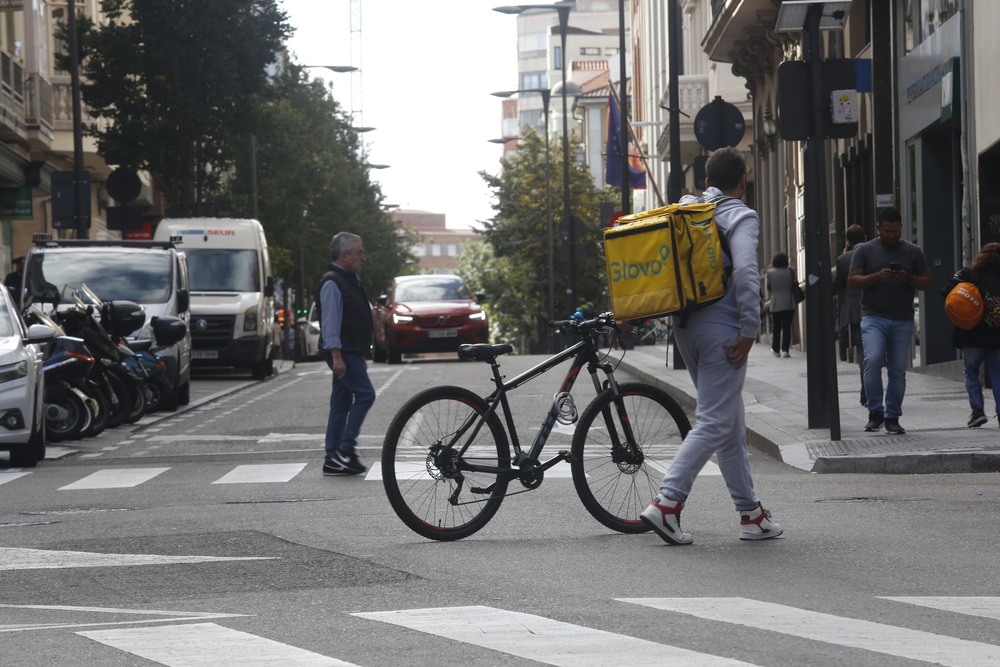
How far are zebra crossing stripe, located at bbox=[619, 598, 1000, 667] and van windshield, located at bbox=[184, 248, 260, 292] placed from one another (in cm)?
2703

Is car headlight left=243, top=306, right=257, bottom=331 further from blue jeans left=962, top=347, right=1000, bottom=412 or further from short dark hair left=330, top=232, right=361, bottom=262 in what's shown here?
blue jeans left=962, top=347, right=1000, bottom=412

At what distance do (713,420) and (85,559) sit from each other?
3.05m

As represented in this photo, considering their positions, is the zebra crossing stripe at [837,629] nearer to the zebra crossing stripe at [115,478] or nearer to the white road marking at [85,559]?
the white road marking at [85,559]

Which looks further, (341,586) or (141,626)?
(341,586)

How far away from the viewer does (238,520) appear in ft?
33.9

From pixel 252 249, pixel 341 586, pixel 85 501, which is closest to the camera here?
pixel 341 586

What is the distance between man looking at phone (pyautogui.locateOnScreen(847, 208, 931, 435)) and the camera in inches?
571

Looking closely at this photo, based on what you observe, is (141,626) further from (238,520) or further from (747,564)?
(238,520)

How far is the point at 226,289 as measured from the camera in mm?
33406

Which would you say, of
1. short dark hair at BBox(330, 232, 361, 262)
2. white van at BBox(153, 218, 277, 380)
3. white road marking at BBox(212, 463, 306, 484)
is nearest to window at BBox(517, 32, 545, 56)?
white van at BBox(153, 218, 277, 380)

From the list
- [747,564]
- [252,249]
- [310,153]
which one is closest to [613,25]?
[310,153]

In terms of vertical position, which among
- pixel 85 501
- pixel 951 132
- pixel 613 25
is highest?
pixel 613 25

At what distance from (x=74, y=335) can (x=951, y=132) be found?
11.3 meters

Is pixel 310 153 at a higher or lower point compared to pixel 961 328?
higher
